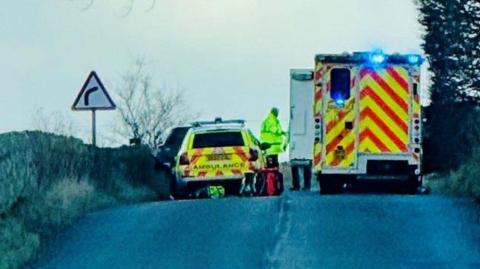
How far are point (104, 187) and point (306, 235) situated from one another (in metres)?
10.0

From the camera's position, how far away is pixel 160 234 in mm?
18500

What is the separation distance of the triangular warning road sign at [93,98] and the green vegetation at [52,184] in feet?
2.53

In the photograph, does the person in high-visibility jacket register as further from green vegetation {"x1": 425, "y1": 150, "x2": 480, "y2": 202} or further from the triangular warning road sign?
the triangular warning road sign

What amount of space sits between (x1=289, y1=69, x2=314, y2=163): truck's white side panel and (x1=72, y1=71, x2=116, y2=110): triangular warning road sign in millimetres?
7447

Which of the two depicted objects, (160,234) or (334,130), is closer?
(160,234)

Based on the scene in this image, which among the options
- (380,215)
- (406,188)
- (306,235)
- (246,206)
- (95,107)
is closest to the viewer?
(306,235)

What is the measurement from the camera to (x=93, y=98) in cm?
2669

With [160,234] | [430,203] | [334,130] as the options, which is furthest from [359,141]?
[160,234]

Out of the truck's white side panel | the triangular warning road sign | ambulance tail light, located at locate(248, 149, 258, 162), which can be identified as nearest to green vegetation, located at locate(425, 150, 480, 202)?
ambulance tail light, located at locate(248, 149, 258, 162)

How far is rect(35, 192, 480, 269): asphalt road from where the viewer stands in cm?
1638

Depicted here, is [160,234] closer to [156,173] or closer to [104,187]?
[104,187]

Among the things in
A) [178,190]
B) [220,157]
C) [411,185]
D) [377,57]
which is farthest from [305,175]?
[377,57]

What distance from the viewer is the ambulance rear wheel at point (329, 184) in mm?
28156

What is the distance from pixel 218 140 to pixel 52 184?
7844 millimetres
